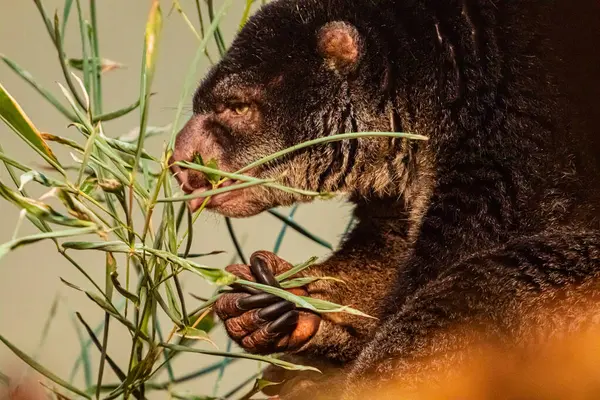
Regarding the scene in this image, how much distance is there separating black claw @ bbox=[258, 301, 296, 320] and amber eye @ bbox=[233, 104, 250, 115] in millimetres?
808

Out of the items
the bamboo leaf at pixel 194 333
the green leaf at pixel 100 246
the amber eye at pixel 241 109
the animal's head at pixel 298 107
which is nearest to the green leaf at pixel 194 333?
the bamboo leaf at pixel 194 333

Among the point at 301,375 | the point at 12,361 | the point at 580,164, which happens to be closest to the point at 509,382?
the point at 580,164

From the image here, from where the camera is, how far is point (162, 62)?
4.89m

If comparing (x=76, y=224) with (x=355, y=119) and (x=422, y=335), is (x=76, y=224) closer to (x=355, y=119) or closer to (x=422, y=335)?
(x=422, y=335)

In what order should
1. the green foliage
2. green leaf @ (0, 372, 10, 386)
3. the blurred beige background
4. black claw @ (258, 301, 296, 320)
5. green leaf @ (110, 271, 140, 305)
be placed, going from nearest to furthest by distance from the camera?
the green foliage, green leaf @ (110, 271, 140, 305), black claw @ (258, 301, 296, 320), green leaf @ (0, 372, 10, 386), the blurred beige background

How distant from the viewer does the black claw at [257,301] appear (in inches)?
119

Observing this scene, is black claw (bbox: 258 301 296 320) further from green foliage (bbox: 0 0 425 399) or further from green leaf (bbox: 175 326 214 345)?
green leaf (bbox: 175 326 214 345)

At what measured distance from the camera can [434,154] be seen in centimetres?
302

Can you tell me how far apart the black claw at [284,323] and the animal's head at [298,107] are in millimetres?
534

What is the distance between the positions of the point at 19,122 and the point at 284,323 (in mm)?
1261

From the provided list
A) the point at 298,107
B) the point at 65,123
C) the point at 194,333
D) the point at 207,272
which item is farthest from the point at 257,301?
the point at 65,123

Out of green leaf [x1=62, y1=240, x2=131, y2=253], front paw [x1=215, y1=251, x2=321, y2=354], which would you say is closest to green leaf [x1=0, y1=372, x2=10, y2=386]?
front paw [x1=215, y1=251, x2=321, y2=354]

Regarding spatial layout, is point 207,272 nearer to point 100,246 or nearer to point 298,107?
point 100,246

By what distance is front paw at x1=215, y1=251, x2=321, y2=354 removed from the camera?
9.91 ft
